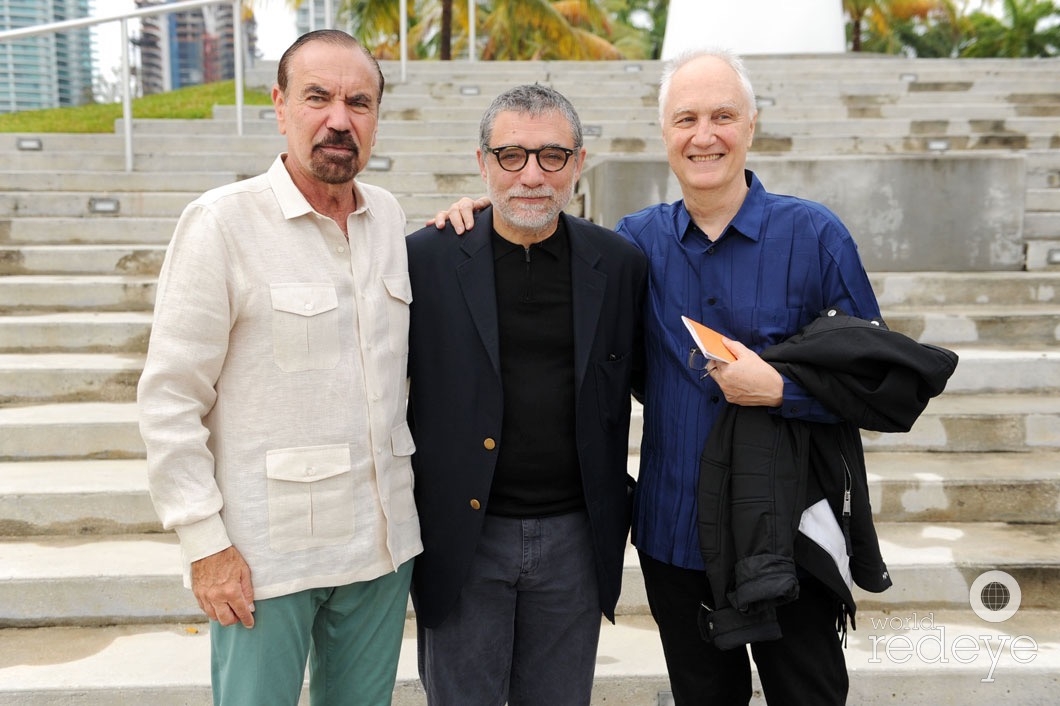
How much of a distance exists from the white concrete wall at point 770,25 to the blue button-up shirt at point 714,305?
11901mm

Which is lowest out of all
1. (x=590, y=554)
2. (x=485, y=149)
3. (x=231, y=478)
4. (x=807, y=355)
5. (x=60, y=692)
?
(x=60, y=692)

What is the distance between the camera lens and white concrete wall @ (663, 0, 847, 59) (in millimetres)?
13180

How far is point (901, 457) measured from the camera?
13.7 feet

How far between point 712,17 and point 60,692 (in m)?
13.1

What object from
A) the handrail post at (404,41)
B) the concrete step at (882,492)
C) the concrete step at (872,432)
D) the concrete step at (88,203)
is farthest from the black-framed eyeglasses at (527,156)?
the handrail post at (404,41)

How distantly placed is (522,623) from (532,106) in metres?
1.41

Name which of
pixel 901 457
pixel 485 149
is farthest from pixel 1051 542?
pixel 485 149

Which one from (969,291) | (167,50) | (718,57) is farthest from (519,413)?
(167,50)

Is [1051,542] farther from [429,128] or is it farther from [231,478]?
[429,128]

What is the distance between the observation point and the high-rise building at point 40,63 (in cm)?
697

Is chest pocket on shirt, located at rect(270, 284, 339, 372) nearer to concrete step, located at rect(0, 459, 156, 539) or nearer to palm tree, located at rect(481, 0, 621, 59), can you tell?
concrete step, located at rect(0, 459, 156, 539)

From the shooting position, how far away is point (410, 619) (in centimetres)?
348

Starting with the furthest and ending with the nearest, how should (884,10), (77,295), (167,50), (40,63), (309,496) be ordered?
(884,10) → (167,50) → (40,63) → (77,295) → (309,496)

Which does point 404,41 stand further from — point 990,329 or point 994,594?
point 994,594
